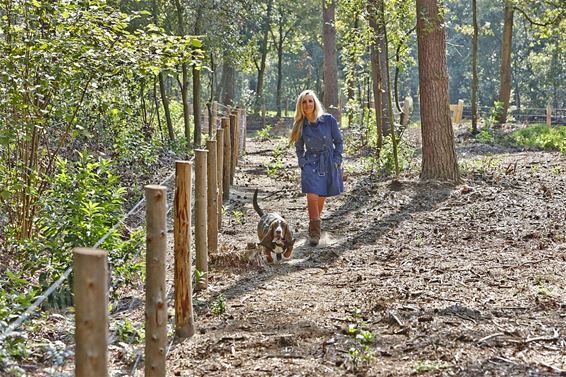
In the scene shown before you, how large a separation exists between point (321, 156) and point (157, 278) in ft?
16.7

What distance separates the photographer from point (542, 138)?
21.5 m

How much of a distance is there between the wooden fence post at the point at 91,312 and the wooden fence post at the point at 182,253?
2673 mm

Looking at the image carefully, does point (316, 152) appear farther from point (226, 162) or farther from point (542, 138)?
point (542, 138)

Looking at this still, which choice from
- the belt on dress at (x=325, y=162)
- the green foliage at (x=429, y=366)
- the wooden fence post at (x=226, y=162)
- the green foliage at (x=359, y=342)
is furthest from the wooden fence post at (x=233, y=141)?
the green foliage at (x=429, y=366)

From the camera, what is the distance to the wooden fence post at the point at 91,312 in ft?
9.39

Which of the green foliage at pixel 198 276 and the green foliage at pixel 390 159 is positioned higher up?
the green foliage at pixel 390 159

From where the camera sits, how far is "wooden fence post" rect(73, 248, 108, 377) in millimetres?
2863

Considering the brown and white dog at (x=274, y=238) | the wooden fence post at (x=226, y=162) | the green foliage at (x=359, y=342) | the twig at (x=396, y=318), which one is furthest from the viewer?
the wooden fence post at (x=226, y=162)

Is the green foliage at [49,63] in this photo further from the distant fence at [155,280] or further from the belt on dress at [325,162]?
the belt on dress at [325,162]

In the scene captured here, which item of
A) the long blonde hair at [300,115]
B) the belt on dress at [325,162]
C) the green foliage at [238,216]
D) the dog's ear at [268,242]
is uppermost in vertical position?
the long blonde hair at [300,115]

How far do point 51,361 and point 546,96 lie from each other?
6215 cm

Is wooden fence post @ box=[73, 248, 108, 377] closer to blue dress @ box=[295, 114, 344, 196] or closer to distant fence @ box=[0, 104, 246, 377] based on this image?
distant fence @ box=[0, 104, 246, 377]

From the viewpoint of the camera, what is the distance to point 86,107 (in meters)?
10.6

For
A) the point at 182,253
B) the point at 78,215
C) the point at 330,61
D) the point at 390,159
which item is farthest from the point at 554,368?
the point at 330,61
